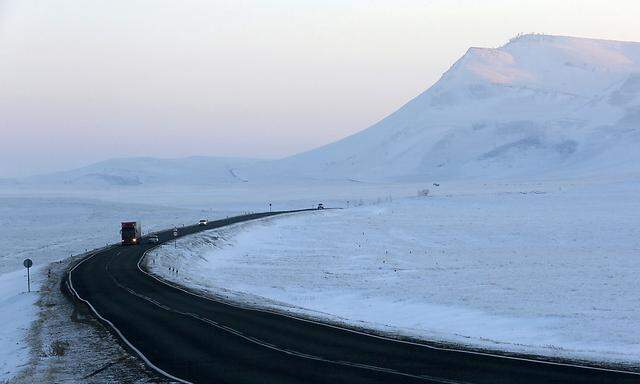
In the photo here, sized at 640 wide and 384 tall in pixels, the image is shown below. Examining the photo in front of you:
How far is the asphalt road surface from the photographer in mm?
19906

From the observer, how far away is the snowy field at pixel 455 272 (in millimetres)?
30031

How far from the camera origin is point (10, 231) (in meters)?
101

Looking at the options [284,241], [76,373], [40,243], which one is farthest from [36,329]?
[40,243]

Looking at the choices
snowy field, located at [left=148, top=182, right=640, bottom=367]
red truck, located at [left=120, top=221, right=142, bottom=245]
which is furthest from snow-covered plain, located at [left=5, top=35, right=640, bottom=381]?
red truck, located at [left=120, top=221, right=142, bottom=245]

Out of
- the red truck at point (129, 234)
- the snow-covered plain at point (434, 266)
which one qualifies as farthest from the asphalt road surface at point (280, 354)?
the red truck at point (129, 234)

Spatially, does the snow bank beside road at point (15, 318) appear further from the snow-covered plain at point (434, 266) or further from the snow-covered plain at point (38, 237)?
the snow-covered plain at point (434, 266)

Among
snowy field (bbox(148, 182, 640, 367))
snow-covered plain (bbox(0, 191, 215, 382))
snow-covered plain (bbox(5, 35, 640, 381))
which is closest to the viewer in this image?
snowy field (bbox(148, 182, 640, 367))

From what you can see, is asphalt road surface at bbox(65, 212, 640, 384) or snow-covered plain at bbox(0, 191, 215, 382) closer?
asphalt road surface at bbox(65, 212, 640, 384)

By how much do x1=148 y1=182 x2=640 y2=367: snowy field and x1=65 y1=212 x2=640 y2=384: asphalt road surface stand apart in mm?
2405

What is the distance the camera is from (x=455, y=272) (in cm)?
5009

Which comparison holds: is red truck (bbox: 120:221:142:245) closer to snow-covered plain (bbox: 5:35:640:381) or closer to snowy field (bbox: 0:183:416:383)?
snowy field (bbox: 0:183:416:383)

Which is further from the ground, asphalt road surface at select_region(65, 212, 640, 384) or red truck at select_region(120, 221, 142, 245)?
red truck at select_region(120, 221, 142, 245)

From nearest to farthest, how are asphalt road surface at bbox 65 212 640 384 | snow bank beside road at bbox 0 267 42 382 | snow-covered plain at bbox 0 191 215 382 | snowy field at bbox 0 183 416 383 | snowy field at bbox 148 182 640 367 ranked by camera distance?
asphalt road surface at bbox 65 212 640 384 → snow bank beside road at bbox 0 267 42 382 → snowy field at bbox 148 182 640 367 → snow-covered plain at bbox 0 191 215 382 → snowy field at bbox 0 183 416 383

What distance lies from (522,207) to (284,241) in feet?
153
